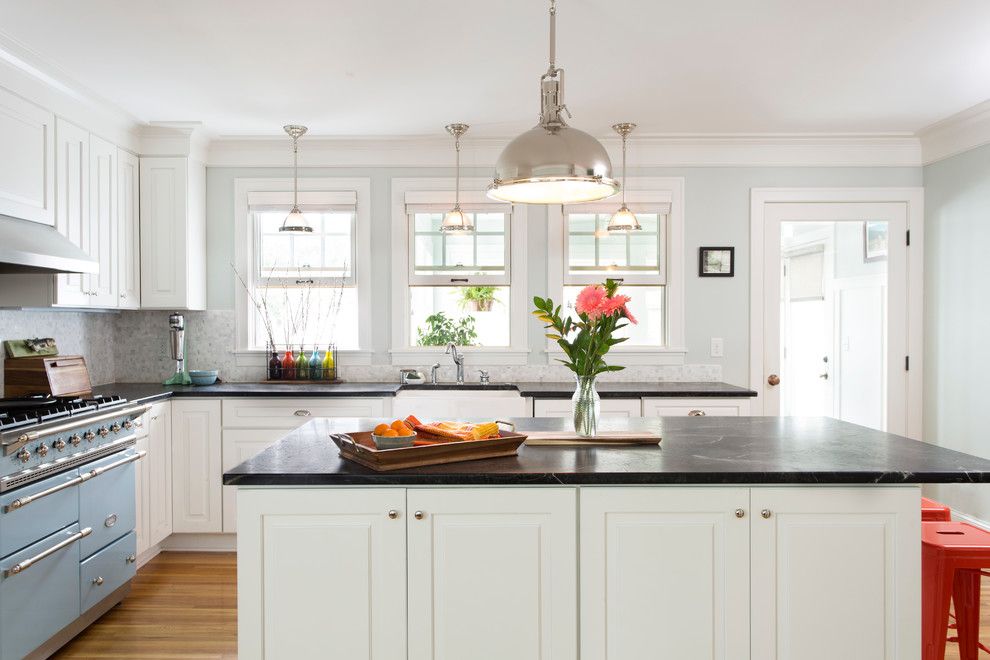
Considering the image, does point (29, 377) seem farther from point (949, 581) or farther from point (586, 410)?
point (949, 581)

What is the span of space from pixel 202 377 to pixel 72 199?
1.30 meters

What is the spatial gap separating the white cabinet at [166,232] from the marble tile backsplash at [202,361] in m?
0.33

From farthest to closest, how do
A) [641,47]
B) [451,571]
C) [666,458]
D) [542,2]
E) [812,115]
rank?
[812,115]
[641,47]
[542,2]
[666,458]
[451,571]

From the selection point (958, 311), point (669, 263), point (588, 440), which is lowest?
point (588, 440)

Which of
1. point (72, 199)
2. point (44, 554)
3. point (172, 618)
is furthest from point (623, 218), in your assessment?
point (44, 554)

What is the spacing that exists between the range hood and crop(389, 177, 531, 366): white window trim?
1.83 meters

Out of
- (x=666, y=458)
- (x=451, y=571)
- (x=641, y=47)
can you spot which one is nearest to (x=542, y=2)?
(x=641, y=47)

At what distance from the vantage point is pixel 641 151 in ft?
14.7

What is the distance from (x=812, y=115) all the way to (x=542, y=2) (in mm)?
2261

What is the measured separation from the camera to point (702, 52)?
3.07m

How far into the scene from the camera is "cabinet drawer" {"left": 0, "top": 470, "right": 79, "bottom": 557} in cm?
245

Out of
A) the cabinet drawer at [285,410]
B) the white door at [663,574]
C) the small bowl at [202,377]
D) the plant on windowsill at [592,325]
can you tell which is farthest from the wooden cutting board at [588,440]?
the small bowl at [202,377]

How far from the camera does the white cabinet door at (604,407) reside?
13.0 feet

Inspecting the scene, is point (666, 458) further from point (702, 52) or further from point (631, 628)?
point (702, 52)
